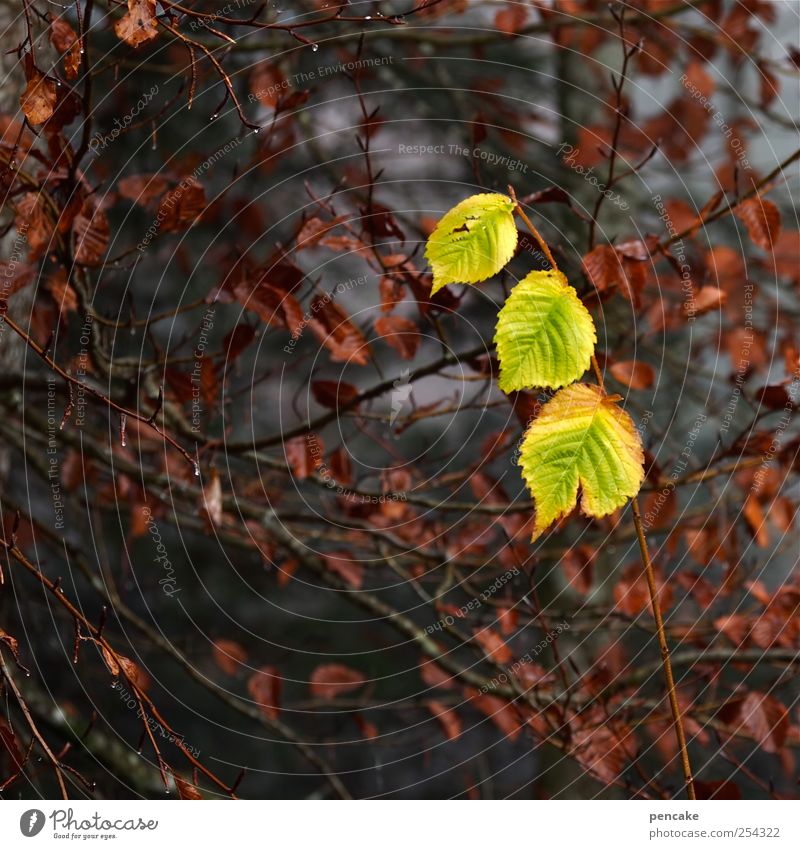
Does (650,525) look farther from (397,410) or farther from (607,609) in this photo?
(397,410)

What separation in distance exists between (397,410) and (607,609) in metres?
0.37

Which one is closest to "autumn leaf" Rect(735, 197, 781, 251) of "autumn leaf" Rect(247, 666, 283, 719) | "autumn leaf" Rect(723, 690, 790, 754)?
"autumn leaf" Rect(723, 690, 790, 754)

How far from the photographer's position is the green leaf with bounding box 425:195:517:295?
0.56 metres

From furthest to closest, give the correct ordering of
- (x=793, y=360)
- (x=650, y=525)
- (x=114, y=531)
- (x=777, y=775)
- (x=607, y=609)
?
(x=777, y=775) < (x=114, y=531) < (x=607, y=609) < (x=650, y=525) < (x=793, y=360)

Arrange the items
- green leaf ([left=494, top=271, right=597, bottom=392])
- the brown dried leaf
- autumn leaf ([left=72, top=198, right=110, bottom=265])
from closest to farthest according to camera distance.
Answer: green leaf ([left=494, top=271, right=597, bottom=392])
autumn leaf ([left=72, top=198, right=110, bottom=265])
the brown dried leaf

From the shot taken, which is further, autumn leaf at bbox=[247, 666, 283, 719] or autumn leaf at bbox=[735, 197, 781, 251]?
autumn leaf at bbox=[247, 666, 283, 719]

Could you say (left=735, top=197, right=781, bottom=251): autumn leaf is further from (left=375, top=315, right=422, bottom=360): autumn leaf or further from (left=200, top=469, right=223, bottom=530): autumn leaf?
(left=200, top=469, right=223, bottom=530): autumn leaf

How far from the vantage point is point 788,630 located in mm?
883

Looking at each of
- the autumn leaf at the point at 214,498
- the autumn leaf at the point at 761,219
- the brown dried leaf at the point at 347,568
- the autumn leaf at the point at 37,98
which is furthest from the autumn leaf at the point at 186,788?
the autumn leaf at the point at 761,219

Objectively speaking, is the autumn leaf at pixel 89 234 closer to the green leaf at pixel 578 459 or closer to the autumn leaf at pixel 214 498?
the autumn leaf at pixel 214 498

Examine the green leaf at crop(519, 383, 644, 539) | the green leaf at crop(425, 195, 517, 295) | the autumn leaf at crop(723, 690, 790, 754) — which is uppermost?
the green leaf at crop(425, 195, 517, 295)

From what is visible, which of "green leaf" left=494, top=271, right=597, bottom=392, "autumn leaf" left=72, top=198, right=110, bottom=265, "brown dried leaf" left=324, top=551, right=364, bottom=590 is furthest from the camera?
"brown dried leaf" left=324, top=551, right=364, bottom=590

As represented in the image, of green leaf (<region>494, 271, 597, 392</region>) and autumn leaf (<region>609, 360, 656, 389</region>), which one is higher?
autumn leaf (<region>609, 360, 656, 389</region>)
